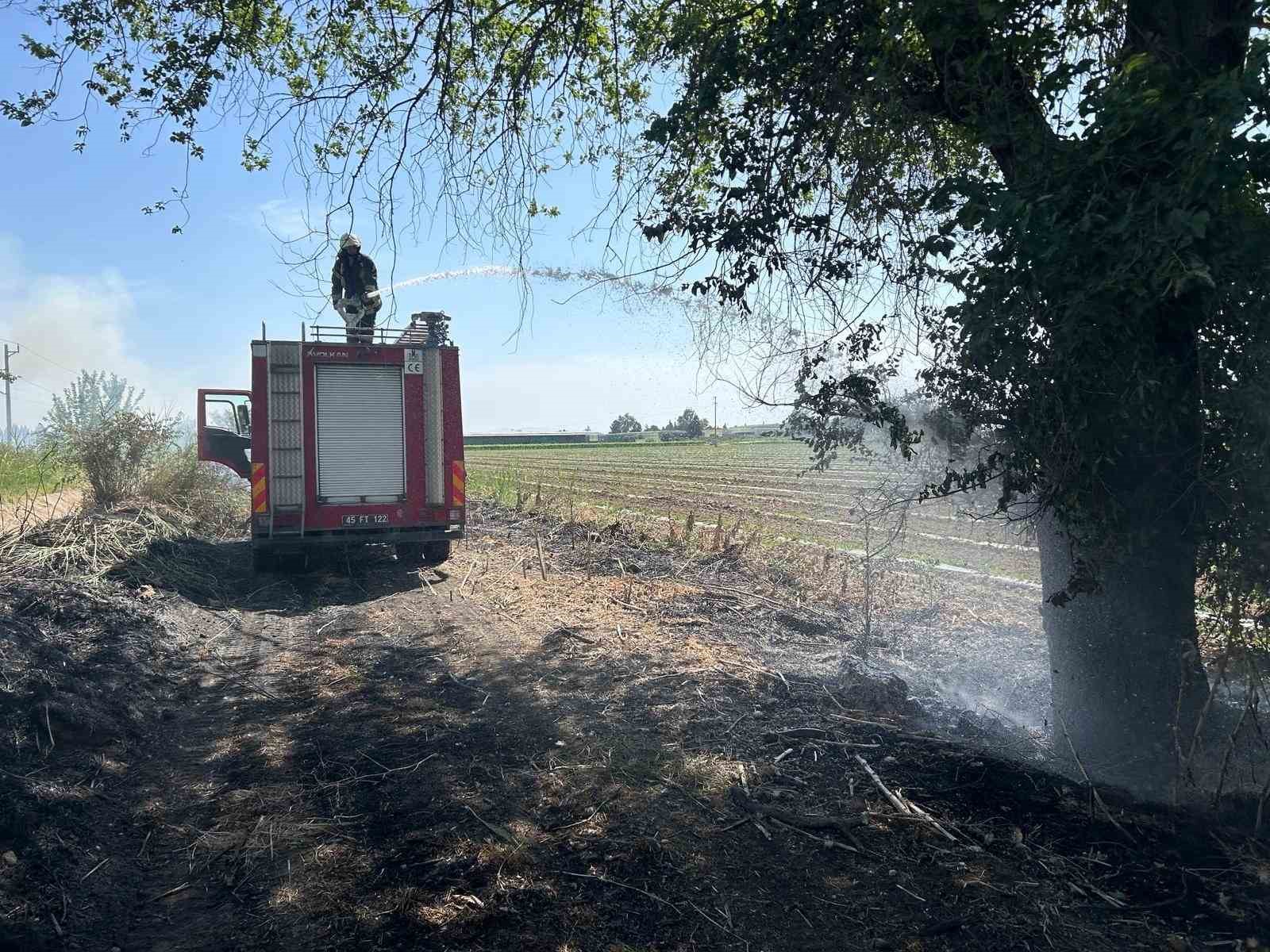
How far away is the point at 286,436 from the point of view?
10.9 m

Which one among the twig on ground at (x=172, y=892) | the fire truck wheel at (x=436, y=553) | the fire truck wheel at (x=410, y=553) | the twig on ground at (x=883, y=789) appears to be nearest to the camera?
the twig on ground at (x=172, y=892)

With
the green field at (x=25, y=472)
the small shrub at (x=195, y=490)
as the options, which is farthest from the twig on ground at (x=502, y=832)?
the green field at (x=25, y=472)

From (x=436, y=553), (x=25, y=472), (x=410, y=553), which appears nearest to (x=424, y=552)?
(x=436, y=553)

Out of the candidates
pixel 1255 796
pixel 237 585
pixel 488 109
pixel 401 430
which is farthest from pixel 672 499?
pixel 1255 796

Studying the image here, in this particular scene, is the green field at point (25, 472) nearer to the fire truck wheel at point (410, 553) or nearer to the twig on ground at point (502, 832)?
the fire truck wheel at point (410, 553)

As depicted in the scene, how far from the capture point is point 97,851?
162 inches

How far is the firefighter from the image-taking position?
37.0 ft

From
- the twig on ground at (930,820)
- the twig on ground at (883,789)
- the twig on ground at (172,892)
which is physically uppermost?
the twig on ground at (883,789)

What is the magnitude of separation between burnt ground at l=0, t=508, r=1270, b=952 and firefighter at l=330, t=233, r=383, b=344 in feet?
16.4

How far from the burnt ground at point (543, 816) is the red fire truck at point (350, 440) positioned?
3411 mm

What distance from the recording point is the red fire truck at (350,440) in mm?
10844

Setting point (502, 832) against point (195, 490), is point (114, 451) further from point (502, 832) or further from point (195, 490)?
point (502, 832)

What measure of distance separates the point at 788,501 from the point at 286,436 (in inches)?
468

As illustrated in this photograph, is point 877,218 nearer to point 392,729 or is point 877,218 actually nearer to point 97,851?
point 392,729
